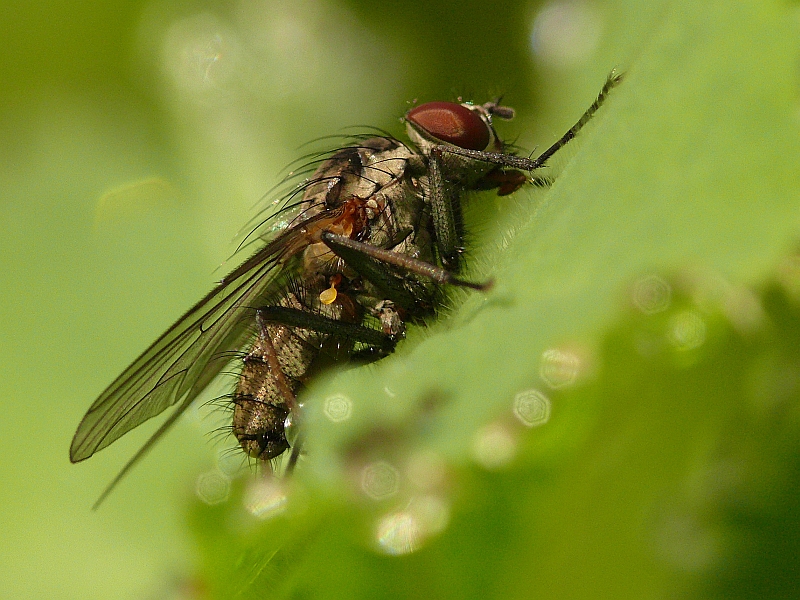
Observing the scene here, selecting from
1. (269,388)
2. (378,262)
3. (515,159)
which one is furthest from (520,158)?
(269,388)

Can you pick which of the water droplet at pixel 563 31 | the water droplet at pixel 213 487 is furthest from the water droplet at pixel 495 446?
the water droplet at pixel 563 31

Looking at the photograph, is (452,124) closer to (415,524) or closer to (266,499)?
(266,499)

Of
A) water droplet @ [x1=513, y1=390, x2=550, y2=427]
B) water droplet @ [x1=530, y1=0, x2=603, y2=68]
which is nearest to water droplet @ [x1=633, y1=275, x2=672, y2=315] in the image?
water droplet @ [x1=513, y1=390, x2=550, y2=427]

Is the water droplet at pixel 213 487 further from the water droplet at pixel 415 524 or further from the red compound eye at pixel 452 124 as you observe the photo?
the red compound eye at pixel 452 124

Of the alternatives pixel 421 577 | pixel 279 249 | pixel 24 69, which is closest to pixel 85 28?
pixel 24 69

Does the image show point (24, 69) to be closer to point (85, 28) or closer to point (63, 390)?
point (85, 28)
